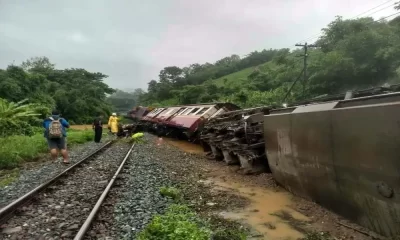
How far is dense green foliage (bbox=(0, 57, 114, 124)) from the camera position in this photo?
24.2 m

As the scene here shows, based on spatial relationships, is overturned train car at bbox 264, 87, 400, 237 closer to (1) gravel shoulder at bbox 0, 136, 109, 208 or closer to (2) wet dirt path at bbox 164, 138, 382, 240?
(2) wet dirt path at bbox 164, 138, 382, 240

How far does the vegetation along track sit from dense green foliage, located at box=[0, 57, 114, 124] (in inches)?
645

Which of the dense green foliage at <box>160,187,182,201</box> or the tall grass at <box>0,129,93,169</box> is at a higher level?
the tall grass at <box>0,129,93,169</box>

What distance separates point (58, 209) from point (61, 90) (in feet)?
110

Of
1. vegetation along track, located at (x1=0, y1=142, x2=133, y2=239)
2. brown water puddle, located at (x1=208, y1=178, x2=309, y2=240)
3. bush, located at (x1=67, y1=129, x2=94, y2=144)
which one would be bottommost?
brown water puddle, located at (x1=208, y1=178, x2=309, y2=240)

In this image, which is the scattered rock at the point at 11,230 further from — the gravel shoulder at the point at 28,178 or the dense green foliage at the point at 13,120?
the dense green foliage at the point at 13,120

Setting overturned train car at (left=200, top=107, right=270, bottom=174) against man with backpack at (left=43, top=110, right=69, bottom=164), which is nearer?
overturned train car at (left=200, top=107, right=270, bottom=174)

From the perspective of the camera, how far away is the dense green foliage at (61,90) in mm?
24188

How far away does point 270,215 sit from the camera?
6078 millimetres

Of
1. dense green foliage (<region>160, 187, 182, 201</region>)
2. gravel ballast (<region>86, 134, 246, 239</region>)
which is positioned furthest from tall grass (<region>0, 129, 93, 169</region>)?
dense green foliage (<region>160, 187, 182, 201</region>)

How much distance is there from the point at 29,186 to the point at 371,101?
21.4ft

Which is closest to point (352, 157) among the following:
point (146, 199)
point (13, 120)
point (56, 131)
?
point (146, 199)

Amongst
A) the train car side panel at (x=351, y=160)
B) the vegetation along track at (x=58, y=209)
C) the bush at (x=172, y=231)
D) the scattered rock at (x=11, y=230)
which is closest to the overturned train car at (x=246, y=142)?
the train car side panel at (x=351, y=160)

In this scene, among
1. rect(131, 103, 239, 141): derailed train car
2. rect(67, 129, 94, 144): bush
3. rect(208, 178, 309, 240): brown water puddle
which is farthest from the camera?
rect(67, 129, 94, 144): bush
